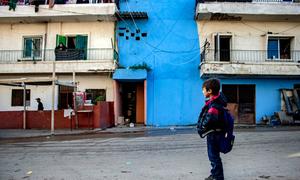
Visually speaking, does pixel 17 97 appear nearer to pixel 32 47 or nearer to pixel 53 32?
pixel 32 47

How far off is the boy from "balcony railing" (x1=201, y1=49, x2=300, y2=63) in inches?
617

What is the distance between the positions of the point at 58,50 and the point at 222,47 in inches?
402

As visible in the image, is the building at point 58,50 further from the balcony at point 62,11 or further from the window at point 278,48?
the window at point 278,48

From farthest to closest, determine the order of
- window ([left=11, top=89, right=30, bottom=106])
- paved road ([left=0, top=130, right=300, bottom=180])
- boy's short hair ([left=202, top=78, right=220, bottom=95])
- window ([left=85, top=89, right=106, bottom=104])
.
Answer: window ([left=11, top=89, right=30, bottom=106]), window ([left=85, top=89, right=106, bottom=104]), paved road ([left=0, top=130, right=300, bottom=180]), boy's short hair ([left=202, top=78, right=220, bottom=95])

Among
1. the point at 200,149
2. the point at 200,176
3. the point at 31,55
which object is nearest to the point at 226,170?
the point at 200,176

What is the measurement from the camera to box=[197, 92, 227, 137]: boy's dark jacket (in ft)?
14.8

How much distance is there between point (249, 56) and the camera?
20.7 m

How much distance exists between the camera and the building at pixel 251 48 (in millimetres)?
20120

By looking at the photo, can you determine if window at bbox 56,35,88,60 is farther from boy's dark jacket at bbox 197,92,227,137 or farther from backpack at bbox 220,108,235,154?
backpack at bbox 220,108,235,154

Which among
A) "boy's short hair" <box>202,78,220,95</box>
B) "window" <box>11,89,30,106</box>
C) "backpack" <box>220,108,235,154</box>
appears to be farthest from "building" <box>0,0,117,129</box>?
"backpack" <box>220,108,235,154</box>

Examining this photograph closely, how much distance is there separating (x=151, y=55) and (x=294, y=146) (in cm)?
1288

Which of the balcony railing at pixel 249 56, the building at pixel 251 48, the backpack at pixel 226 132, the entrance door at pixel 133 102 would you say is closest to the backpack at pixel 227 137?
the backpack at pixel 226 132

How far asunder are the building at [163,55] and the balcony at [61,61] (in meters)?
1.16

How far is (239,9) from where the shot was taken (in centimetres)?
1973
